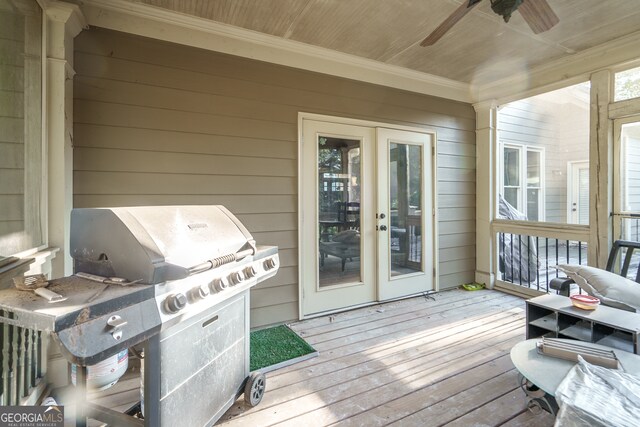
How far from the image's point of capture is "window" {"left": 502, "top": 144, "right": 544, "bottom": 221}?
496cm

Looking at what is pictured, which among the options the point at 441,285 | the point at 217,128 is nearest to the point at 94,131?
the point at 217,128

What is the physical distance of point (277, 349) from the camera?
251 cm

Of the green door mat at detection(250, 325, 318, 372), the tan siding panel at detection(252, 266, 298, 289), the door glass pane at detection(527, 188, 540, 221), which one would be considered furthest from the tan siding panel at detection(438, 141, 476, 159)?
the green door mat at detection(250, 325, 318, 372)

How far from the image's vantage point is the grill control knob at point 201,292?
1.30 meters

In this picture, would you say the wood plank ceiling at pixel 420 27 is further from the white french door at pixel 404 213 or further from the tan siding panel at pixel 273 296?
the tan siding panel at pixel 273 296

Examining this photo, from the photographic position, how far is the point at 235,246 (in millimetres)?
1643

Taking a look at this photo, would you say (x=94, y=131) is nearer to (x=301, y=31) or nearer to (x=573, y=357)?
(x=301, y=31)

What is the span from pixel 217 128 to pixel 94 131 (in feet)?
2.95

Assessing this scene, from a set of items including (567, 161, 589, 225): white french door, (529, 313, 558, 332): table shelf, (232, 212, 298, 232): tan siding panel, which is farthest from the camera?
(567, 161, 589, 225): white french door

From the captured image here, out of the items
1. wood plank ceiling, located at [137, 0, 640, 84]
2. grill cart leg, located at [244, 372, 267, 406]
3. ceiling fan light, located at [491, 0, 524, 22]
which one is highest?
wood plank ceiling, located at [137, 0, 640, 84]

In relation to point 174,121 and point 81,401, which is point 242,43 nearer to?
point 174,121

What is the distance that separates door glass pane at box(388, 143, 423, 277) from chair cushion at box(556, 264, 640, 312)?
162cm

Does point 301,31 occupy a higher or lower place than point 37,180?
higher

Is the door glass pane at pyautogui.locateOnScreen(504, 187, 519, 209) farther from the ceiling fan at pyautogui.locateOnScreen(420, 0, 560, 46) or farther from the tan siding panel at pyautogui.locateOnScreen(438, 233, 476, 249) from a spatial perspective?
the ceiling fan at pyautogui.locateOnScreen(420, 0, 560, 46)
